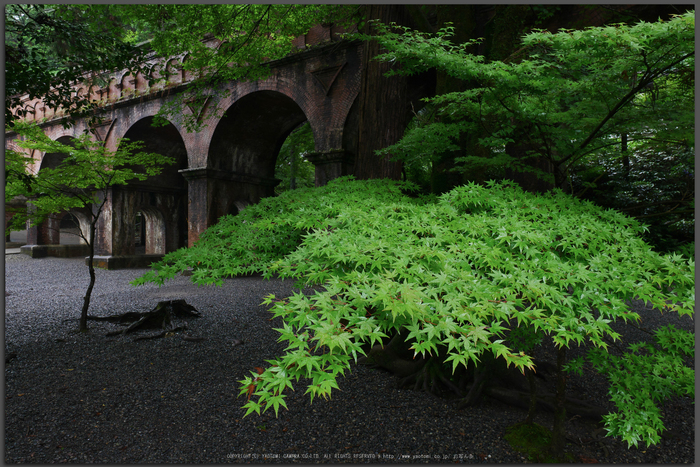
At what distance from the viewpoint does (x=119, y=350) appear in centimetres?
529

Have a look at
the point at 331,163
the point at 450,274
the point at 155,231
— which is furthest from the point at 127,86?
the point at 450,274

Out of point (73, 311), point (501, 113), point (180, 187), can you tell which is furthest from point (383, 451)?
point (180, 187)

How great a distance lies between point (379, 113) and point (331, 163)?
164 inches

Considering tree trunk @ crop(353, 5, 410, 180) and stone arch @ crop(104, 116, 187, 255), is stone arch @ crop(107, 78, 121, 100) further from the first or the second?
tree trunk @ crop(353, 5, 410, 180)

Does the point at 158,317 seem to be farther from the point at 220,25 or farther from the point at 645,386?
the point at 645,386

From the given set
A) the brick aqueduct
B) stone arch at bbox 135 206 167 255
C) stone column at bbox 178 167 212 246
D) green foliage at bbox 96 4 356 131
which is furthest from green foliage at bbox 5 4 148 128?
stone arch at bbox 135 206 167 255

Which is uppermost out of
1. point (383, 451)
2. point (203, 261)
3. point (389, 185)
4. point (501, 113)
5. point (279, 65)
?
point (279, 65)

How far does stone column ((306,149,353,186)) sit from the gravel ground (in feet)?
17.3

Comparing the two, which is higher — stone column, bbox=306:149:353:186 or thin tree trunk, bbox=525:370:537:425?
stone column, bbox=306:149:353:186

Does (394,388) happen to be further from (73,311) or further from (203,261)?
(73,311)

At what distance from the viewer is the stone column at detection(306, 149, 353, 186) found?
31.8ft

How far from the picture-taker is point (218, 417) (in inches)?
143

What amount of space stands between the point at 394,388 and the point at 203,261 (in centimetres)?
258

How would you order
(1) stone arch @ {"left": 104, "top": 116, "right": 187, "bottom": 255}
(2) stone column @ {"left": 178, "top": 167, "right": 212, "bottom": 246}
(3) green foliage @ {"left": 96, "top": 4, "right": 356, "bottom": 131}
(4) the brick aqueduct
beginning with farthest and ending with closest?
(1) stone arch @ {"left": 104, "top": 116, "right": 187, "bottom": 255}
(2) stone column @ {"left": 178, "top": 167, "right": 212, "bottom": 246}
(4) the brick aqueduct
(3) green foliage @ {"left": 96, "top": 4, "right": 356, "bottom": 131}
